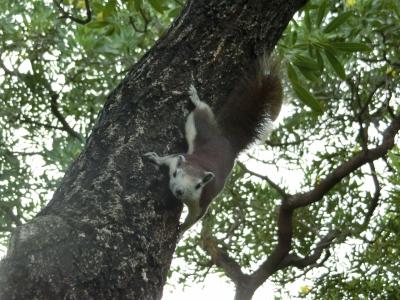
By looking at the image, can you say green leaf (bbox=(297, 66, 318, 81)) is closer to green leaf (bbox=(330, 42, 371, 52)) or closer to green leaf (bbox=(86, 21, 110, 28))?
green leaf (bbox=(330, 42, 371, 52))

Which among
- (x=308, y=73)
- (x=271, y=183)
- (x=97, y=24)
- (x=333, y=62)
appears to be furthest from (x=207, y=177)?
(x=271, y=183)

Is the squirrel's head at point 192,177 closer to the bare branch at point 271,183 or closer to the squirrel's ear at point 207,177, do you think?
the squirrel's ear at point 207,177

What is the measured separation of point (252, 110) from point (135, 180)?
1281 millimetres

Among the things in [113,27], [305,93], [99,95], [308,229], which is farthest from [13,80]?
[305,93]

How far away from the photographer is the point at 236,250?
5355 millimetres

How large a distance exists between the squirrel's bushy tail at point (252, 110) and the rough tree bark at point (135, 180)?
437mm

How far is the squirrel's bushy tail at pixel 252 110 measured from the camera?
2.60m

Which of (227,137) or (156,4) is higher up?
(156,4)

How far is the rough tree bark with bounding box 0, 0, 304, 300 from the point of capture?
4.44 ft

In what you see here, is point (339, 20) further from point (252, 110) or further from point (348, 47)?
point (252, 110)

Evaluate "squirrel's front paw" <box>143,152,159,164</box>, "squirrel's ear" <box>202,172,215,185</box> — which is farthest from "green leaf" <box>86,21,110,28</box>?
"squirrel's front paw" <box>143,152,159,164</box>

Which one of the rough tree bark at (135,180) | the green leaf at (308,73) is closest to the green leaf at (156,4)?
the green leaf at (308,73)

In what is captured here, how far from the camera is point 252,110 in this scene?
2.88 meters

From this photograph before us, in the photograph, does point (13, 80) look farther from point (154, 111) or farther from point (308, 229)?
point (154, 111)
